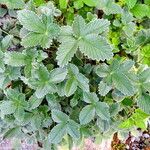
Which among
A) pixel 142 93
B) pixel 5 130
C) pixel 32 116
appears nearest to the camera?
pixel 142 93

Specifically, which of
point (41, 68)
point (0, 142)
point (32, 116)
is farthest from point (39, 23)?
point (0, 142)

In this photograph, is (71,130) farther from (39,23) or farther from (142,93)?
(39,23)

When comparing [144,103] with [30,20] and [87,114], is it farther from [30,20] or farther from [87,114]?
[30,20]

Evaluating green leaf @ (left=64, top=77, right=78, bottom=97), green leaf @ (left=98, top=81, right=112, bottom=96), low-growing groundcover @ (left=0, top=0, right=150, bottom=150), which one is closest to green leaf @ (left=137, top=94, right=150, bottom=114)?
low-growing groundcover @ (left=0, top=0, right=150, bottom=150)

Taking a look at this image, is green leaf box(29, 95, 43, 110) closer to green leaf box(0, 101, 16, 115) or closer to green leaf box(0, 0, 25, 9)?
green leaf box(0, 101, 16, 115)

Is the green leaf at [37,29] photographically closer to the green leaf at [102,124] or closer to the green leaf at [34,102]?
the green leaf at [34,102]

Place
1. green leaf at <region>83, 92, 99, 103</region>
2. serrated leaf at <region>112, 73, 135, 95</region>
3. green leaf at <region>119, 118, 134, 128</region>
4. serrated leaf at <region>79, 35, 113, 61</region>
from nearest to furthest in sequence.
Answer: serrated leaf at <region>79, 35, 113, 61</region> → serrated leaf at <region>112, 73, 135, 95</region> → green leaf at <region>83, 92, 99, 103</region> → green leaf at <region>119, 118, 134, 128</region>
